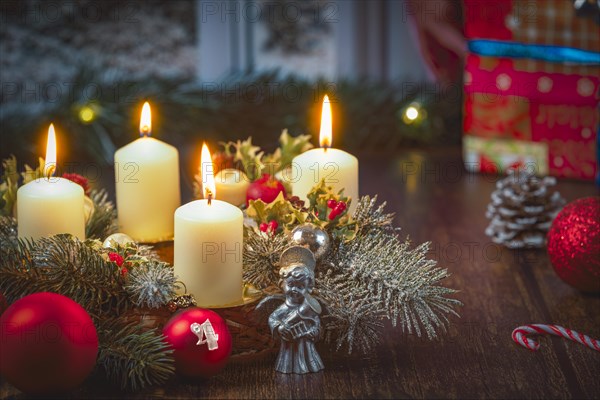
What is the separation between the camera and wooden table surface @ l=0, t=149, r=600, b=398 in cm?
121

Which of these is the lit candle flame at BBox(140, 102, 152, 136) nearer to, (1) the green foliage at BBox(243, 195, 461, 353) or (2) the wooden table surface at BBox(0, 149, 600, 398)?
(1) the green foliage at BBox(243, 195, 461, 353)

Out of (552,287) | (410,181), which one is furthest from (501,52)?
(552,287)

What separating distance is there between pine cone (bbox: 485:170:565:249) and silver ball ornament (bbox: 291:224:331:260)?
69 centimetres

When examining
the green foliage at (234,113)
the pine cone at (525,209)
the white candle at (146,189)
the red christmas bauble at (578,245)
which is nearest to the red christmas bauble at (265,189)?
the white candle at (146,189)

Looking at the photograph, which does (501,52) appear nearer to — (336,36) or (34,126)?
(336,36)

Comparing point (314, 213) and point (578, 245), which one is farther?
point (578, 245)

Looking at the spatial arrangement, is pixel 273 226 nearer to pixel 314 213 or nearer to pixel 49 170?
pixel 314 213

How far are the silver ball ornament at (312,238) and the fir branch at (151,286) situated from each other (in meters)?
0.16

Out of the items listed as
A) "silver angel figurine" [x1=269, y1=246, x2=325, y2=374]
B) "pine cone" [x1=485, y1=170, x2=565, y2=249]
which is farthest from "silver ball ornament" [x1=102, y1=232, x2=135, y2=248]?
"pine cone" [x1=485, y1=170, x2=565, y2=249]

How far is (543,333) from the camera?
140 centimetres

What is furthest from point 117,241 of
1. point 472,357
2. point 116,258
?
point 472,357

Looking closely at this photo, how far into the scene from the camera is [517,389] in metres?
1.22

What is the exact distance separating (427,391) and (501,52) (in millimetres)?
1247

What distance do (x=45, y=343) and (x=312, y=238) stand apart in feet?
1.17
